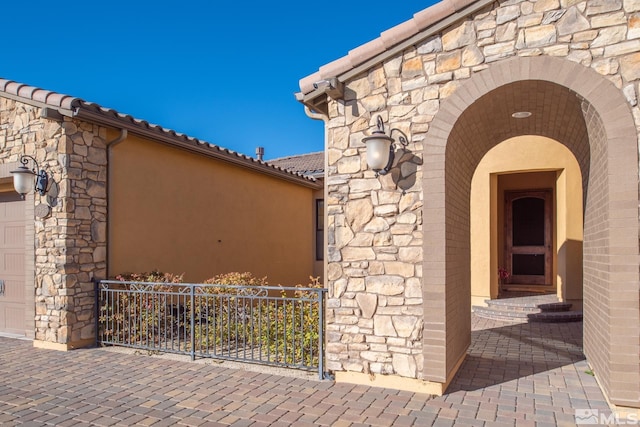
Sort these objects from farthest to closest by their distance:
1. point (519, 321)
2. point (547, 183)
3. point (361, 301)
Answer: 1. point (547, 183)
2. point (519, 321)
3. point (361, 301)

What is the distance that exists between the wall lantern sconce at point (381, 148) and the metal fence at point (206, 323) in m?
2.05

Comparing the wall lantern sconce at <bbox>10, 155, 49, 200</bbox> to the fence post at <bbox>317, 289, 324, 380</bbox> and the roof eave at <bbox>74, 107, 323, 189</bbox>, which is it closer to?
the roof eave at <bbox>74, 107, 323, 189</bbox>

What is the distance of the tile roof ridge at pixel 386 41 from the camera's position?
184 inches

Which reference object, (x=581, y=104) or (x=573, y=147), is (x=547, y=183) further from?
(x=581, y=104)

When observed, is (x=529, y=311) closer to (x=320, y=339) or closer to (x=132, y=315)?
(x=320, y=339)

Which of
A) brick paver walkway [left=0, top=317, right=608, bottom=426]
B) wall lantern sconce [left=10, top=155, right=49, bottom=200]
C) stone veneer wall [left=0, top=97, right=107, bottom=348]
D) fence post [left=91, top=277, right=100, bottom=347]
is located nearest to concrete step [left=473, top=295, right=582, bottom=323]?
brick paver walkway [left=0, top=317, right=608, bottom=426]

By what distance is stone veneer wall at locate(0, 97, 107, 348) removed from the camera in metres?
6.62

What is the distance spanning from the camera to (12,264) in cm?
757

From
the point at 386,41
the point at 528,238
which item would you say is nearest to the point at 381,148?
the point at 386,41

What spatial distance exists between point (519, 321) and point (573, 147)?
4.12m

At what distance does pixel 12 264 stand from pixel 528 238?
11.3 metres

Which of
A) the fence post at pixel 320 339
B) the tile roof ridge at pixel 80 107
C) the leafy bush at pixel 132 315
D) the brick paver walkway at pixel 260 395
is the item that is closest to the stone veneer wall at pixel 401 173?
the fence post at pixel 320 339

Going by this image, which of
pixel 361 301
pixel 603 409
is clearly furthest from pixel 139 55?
pixel 603 409

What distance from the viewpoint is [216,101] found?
46.7ft
